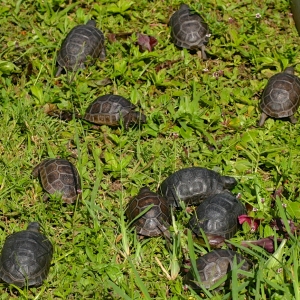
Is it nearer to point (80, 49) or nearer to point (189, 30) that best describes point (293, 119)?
point (189, 30)

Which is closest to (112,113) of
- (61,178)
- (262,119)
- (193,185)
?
(61,178)

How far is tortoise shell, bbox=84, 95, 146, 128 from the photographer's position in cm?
631

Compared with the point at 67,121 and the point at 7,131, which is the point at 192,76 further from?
the point at 7,131

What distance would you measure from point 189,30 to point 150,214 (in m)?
2.57

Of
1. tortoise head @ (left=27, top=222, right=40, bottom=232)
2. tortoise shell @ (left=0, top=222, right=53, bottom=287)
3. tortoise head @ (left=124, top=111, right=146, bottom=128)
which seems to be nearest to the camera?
tortoise shell @ (left=0, top=222, right=53, bottom=287)

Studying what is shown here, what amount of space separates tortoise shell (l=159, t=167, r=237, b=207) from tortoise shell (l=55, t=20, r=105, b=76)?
1848 mm

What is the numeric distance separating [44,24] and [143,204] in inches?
119

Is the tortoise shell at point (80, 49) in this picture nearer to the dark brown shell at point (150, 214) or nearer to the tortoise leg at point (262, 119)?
the tortoise leg at point (262, 119)

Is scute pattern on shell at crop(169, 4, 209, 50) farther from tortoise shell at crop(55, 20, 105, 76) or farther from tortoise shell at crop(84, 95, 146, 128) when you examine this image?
tortoise shell at crop(84, 95, 146, 128)

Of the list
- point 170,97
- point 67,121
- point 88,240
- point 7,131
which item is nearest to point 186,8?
point 170,97

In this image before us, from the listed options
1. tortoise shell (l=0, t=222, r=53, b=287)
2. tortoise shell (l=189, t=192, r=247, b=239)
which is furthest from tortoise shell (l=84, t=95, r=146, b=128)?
tortoise shell (l=0, t=222, r=53, b=287)

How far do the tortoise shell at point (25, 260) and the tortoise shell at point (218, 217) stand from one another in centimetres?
117

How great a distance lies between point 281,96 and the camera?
6.51 metres

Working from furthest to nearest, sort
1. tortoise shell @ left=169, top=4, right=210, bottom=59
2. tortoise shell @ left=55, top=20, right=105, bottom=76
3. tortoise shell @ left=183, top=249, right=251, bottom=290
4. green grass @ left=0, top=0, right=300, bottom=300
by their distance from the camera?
1. tortoise shell @ left=169, top=4, right=210, bottom=59
2. tortoise shell @ left=55, top=20, right=105, bottom=76
3. green grass @ left=0, top=0, right=300, bottom=300
4. tortoise shell @ left=183, top=249, right=251, bottom=290
